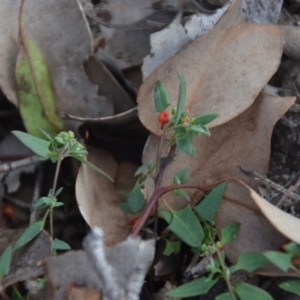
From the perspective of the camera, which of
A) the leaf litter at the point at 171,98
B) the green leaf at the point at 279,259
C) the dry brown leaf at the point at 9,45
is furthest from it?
the dry brown leaf at the point at 9,45

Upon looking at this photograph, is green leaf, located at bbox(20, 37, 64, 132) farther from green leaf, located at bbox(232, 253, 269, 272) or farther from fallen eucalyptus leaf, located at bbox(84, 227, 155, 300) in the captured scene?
green leaf, located at bbox(232, 253, 269, 272)

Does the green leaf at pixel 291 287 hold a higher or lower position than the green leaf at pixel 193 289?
higher

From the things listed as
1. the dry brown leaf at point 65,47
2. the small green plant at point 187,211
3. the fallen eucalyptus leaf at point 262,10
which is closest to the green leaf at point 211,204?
the small green plant at point 187,211

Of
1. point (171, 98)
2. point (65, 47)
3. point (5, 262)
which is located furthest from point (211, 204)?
point (65, 47)

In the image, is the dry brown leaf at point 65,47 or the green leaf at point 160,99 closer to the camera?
the green leaf at point 160,99

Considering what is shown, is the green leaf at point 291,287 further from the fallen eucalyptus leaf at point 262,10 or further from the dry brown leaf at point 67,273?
the fallen eucalyptus leaf at point 262,10
